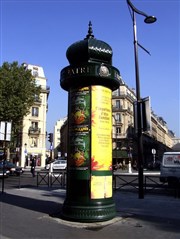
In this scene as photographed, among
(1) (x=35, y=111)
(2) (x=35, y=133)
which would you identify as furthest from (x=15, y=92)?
(1) (x=35, y=111)

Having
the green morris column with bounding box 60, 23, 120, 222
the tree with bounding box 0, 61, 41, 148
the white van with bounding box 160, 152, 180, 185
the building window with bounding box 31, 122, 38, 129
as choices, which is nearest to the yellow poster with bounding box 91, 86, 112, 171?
the green morris column with bounding box 60, 23, 120, 222

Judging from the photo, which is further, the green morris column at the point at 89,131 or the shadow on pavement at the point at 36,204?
the shadow on pavement at the point at 36,204

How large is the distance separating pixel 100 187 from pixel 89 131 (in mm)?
1314

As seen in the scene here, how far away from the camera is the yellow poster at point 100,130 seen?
7.60 metres

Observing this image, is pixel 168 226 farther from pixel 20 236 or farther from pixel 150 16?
pixel 150 16

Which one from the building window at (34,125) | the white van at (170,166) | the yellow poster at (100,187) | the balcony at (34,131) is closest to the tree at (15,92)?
the balcony at (34,131)

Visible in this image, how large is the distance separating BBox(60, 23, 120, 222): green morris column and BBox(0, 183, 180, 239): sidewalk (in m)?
0.40

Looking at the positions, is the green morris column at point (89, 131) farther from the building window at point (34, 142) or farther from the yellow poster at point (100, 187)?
the building window at point (34, 142)

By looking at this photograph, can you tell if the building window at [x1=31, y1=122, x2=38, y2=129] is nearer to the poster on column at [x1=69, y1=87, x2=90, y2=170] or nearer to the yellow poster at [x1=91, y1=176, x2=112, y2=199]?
the poster on column at [x1=69, y1=87, x2=90, y2=170]

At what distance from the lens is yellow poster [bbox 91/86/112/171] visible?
24.9 ft

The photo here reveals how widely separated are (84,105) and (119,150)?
61.9 m

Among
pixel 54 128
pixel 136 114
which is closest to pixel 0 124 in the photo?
pixel 136 114

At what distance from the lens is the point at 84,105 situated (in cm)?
776

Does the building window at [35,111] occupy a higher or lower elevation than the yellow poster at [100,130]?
higher
